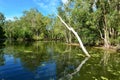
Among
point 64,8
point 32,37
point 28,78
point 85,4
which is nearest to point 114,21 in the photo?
point 85,4

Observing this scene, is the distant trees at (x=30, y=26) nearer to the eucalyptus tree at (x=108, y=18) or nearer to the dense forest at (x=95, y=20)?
the dense forest at (x=95, y=20)

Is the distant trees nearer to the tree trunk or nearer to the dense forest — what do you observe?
the dense forest

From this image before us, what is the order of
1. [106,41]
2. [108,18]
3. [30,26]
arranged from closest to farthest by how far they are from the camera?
1. [108,18]
2. [106,41]
3. [30,26]

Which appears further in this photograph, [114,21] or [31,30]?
[31,30]

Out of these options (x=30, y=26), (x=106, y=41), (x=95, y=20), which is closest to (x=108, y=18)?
(x=95, y=20)

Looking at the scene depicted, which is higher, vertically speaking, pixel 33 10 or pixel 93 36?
pixel 33 10

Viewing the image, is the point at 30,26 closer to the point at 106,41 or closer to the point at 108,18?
the point at 106,41

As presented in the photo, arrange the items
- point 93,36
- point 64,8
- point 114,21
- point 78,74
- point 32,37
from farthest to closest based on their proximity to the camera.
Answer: point 32,37
point 64,8
point 93,36
point 114,21
point 78,74

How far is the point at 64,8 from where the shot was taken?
67.2m

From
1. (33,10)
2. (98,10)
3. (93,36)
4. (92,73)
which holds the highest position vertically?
(33,10)

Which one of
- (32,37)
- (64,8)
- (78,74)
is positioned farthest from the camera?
(32,37)

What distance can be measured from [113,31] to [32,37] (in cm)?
6483

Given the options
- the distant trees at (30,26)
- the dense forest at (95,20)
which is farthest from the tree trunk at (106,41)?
the distant trees at (30,26)

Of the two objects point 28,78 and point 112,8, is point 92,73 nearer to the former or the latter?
point 28,78
